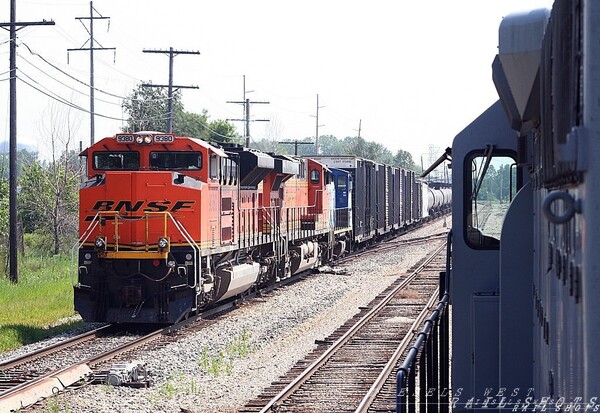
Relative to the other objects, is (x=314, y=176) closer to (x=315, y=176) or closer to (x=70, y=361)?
(x=315, y=176)

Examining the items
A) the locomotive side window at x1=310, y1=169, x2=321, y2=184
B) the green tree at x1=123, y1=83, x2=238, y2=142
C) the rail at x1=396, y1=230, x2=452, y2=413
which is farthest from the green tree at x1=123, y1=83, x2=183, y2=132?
the rail at x1=396, y1=230, x2=452, y2=413

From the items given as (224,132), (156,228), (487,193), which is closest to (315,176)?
(156,228)

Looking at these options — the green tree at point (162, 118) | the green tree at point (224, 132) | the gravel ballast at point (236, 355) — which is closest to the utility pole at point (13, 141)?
the gravel ballast at point (236, 355)

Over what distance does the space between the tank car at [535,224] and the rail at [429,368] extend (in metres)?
0.25

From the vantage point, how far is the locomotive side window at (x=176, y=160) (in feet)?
56.7

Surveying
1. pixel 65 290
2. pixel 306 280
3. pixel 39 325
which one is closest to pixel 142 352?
pixel 39 325

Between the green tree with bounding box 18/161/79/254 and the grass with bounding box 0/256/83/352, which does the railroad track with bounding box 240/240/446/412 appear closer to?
the grass with bounding box 0/256/83/352

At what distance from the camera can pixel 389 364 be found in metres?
13.3

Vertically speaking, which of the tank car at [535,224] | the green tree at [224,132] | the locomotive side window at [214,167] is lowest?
the tank car at [535,224]

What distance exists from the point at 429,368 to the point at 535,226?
5.84ft

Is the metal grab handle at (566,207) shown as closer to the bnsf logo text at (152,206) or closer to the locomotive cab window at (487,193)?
the locomotive cab window at (487,193)

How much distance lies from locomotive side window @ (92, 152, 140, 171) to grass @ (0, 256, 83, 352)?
201 cm

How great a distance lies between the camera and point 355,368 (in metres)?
13.2

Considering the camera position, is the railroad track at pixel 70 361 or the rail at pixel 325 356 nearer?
the rail at pixel 325 356
